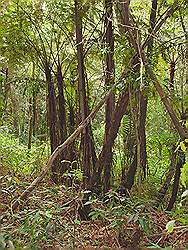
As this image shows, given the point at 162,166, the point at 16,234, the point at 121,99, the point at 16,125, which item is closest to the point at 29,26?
the point at 121,99

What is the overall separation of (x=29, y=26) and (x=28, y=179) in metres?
1.63

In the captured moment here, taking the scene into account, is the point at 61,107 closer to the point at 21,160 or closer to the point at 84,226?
the point at 21,160

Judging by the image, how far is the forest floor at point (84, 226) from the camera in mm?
2199

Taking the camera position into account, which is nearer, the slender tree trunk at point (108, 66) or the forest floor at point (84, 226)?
the forest floor at point (84, 226)

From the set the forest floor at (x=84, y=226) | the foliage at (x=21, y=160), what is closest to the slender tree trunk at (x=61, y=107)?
the foliage at (x=21, y=160)

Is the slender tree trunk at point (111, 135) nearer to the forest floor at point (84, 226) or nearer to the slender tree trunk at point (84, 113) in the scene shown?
the slender tree trunk at point (84, 113)

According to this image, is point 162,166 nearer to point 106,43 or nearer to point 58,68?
point 58,68

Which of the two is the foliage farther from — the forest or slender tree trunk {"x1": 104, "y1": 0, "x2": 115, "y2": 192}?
slender tree trunk {"x1": 104, "y1": 0, "x2": 115, "y2": 192}

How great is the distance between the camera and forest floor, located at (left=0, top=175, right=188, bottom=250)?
2.20 meters

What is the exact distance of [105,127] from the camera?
12.0 ft

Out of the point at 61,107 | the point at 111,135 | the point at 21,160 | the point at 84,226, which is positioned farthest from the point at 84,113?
the point at 21,160

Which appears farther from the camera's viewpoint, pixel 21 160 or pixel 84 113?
pixel 21 160

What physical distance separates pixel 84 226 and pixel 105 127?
0.84 meters

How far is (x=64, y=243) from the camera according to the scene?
227 cm
